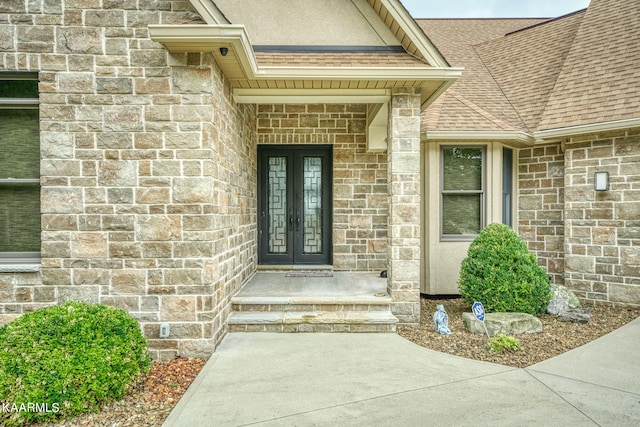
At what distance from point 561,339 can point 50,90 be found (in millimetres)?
6519

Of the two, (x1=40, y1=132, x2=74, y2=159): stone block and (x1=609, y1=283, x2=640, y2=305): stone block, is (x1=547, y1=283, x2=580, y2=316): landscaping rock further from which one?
(x1=40, y1=132, x2=74, y2=159): stone block

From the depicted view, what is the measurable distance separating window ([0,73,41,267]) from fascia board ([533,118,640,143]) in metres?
7.48

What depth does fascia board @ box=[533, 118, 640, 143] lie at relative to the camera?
5.86m

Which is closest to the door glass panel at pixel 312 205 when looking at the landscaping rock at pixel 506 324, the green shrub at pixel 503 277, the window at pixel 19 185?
the green shrub at pixel 503 277

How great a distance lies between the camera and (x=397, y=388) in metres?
3.44

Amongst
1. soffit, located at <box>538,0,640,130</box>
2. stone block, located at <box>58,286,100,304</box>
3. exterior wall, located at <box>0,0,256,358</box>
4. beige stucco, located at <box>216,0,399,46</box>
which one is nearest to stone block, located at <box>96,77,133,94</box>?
exterior wall, located at <box>0,0,256,358</box>

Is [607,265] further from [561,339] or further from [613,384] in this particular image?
[613,384]

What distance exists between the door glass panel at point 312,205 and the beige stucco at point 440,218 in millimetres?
2040

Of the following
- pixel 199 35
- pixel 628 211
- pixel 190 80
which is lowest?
pixel 628 211

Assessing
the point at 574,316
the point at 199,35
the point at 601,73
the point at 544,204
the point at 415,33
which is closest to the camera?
the point at 199,35

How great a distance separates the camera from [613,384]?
3.53 m

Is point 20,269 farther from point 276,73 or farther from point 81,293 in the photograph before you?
point 276,73

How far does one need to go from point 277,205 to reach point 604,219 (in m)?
5.64

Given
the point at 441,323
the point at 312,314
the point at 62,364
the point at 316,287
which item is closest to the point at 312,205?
the point at 316,287
